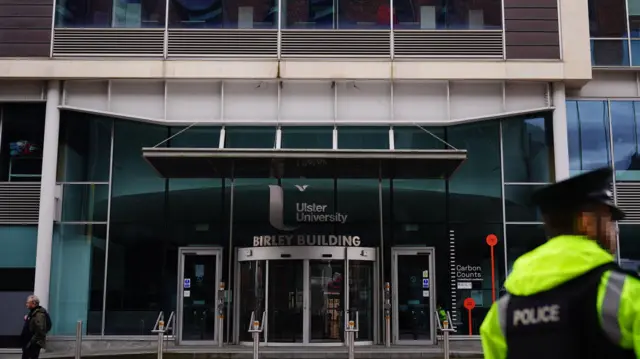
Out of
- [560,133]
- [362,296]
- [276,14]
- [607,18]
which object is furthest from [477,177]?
[276,14]

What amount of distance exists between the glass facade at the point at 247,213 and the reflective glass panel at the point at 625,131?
2105 mm

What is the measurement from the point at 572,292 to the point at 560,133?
59.9 feet

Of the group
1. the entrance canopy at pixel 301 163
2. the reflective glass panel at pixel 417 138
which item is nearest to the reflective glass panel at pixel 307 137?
the entrance canopy at pixel 301 163

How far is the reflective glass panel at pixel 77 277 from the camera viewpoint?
19.0 metres

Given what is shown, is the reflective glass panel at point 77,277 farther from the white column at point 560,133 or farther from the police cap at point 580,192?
the police cap at point 580,192

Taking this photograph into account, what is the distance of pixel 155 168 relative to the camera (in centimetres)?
1814

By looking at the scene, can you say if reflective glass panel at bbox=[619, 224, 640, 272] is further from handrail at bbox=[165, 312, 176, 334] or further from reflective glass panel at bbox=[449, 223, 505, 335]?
handrail at bbox=[165, 312, 176, 334]

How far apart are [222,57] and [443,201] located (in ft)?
23.8

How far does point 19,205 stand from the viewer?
63.7 feet

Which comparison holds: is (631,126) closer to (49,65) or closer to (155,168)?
(155,168)

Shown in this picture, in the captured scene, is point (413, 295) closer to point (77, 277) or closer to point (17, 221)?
point (77, 277)

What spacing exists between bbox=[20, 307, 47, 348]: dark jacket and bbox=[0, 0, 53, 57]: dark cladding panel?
360 inches

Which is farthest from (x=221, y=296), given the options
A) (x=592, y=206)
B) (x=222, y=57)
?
(x=592, y=206)

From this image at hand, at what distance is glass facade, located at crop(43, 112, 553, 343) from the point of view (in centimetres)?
1908
